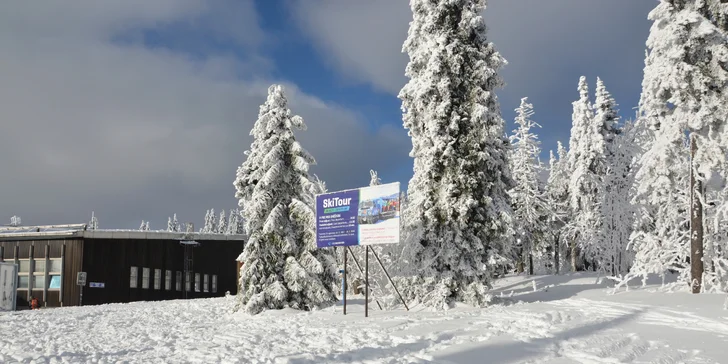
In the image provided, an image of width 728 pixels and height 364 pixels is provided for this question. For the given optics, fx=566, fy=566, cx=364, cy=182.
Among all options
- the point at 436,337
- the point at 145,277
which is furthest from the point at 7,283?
the point at 436,337

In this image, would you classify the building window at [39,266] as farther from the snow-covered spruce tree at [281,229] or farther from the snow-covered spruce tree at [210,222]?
the snow-covered spruce tree at [210,222]

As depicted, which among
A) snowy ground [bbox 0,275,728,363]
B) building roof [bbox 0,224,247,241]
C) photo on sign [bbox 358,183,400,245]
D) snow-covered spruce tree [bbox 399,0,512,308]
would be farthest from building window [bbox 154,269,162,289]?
photo on sign [bbox 358,183,400,245]

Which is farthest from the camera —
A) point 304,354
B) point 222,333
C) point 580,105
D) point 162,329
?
point 580,105

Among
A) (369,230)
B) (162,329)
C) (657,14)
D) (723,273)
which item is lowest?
(162,329)

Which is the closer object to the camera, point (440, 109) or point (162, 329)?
point (162, 329)

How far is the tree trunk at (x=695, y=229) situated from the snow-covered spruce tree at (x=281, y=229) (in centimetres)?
1365

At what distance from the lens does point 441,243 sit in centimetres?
2025

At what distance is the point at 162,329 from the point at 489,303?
437 inches

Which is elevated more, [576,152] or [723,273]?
[576,152]

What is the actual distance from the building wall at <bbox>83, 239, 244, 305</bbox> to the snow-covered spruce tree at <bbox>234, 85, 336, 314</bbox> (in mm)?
22515

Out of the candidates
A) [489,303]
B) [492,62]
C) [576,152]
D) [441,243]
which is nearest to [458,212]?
[441,243]

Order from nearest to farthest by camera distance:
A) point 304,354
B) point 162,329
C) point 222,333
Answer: point 304,354 < point 222,333 < point 162,329

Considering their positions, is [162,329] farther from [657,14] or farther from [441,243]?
[657,14]

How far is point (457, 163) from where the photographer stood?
20.2 metres
